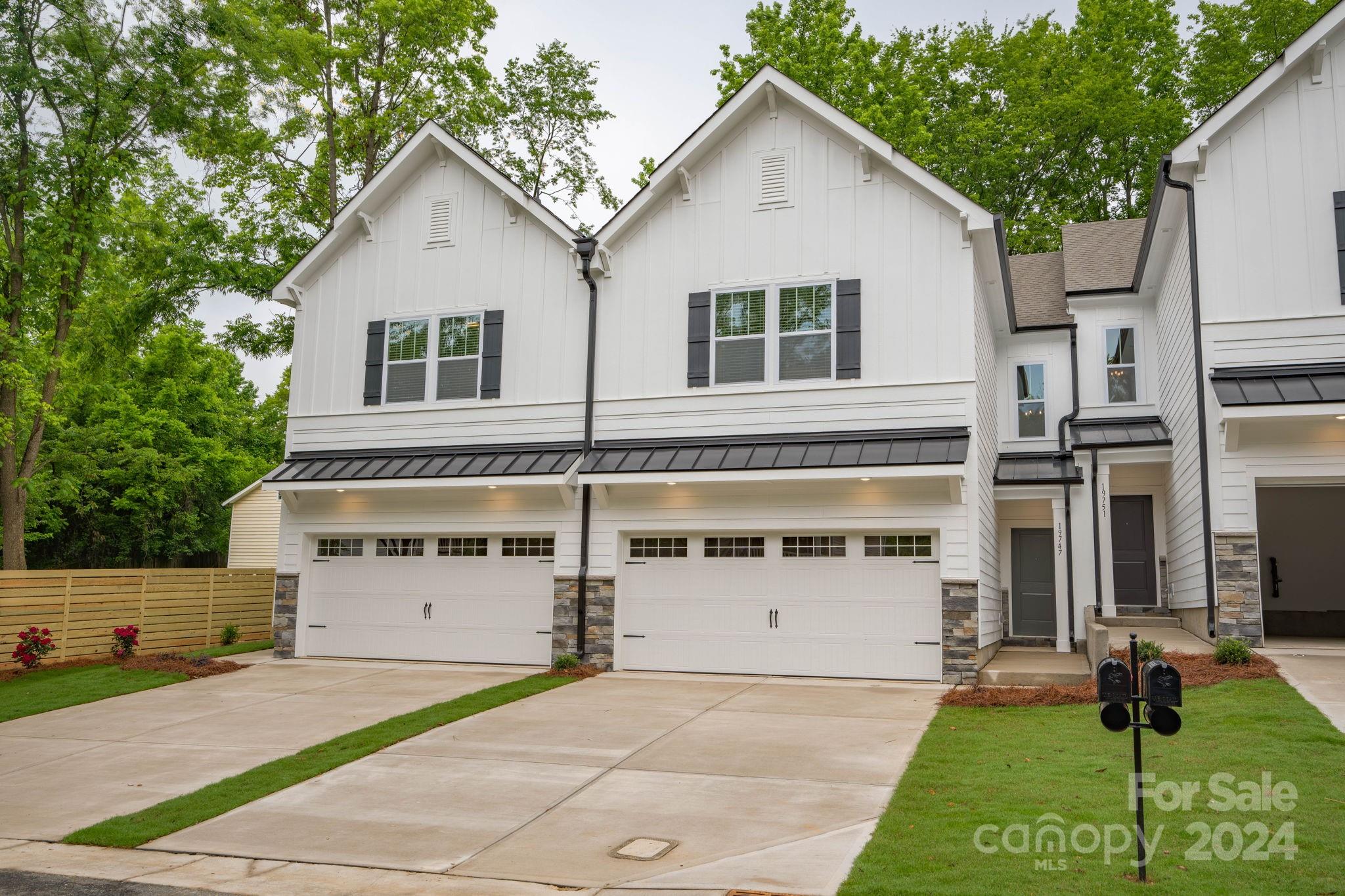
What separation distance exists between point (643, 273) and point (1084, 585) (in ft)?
30.8

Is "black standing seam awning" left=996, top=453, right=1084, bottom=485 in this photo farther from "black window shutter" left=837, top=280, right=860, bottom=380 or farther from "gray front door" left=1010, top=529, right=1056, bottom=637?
"black window shutter" left=837, top=280, right=860, bottom=380

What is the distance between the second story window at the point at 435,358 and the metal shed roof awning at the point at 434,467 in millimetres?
959

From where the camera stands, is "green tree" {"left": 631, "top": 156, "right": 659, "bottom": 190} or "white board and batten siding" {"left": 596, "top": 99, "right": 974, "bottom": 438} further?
"green tree" {"left": 631, "top": 156, "right": 659, "bottom": 190}

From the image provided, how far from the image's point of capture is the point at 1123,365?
749 inches

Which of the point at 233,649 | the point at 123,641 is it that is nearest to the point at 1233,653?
the point at 233,649

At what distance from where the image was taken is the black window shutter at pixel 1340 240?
41.9ft

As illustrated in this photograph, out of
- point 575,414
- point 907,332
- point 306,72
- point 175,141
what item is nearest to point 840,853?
point 907,332

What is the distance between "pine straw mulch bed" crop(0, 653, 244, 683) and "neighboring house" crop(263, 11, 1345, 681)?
1463 millimetres

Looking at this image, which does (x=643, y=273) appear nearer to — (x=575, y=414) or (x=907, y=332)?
(x=575, y=414)

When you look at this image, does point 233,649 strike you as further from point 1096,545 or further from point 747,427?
point 1096,545

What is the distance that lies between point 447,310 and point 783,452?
6469 mm

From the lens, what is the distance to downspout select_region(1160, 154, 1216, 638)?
1316 centimetres

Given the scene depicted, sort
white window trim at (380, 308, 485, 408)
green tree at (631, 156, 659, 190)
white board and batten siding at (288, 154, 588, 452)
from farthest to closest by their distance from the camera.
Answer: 1. green tree at (631, 156, 659, 190)
2. white window trim at (380, 308, 485, 408)
3. white board and batten siding at (288, 154, 588, 452)

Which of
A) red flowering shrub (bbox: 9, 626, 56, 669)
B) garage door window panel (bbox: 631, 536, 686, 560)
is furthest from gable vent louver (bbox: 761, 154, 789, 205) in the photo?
red flowering shrub (bbox: 9, 626, 56, 669)
